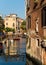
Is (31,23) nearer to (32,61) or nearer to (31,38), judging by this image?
(31,38)

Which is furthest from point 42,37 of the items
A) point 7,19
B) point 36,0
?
point 7,19

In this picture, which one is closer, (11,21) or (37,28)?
(37,28)

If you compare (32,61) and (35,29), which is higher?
(35,29)

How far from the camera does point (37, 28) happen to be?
26703 millimetres

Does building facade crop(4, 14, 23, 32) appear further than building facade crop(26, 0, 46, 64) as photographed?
Yes

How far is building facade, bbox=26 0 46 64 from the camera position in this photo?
2345 cm

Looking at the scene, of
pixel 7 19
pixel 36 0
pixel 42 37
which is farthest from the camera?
pixel 7 19

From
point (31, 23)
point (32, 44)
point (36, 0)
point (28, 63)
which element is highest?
point (36, 0)

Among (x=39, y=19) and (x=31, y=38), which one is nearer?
(x=39, y=19)

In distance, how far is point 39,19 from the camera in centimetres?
2523

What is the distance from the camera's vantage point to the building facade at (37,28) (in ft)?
76.9

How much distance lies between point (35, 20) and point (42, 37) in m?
3.67

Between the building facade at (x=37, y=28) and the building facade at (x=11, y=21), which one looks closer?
the building facade at (x=37, y=28)

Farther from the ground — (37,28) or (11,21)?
(11,21)
